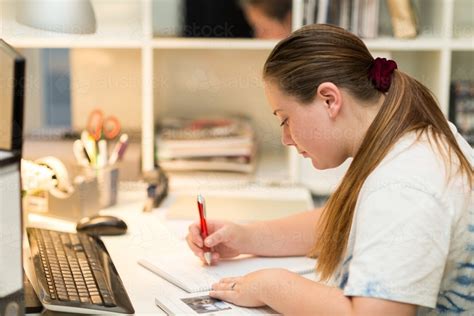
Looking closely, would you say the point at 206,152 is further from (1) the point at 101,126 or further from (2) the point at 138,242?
(2) the point at 138,242

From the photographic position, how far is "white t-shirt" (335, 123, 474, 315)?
931mm

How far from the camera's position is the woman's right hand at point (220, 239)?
1.30 metres

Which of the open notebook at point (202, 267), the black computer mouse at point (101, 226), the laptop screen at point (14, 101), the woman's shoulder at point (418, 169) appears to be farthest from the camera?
the black computer mouse at point (101, 226)

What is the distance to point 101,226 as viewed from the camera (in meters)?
1.47

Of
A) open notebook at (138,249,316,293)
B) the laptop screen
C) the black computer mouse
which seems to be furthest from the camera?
the black computer mouse

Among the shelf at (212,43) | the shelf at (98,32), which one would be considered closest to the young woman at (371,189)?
the shelf at (212,43)

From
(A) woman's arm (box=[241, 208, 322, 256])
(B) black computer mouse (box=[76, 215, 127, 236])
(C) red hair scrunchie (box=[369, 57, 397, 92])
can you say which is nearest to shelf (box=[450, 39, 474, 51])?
(A) woman's arm (box=[241, 208, 322, 256])

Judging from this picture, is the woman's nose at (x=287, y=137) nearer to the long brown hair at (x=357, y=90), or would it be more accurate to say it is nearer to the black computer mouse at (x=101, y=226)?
the long brown hair at (x=357, y=90)

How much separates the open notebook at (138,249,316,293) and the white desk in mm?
16

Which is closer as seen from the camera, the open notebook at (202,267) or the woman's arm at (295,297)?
the woman's arm at (295,297)

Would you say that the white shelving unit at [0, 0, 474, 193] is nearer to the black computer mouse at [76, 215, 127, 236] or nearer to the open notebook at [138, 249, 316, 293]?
the black computer mouse at [76, 215, 127, 236]

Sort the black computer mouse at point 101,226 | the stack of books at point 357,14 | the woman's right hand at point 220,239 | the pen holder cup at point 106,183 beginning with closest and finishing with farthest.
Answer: the woman's right hand at point 220,239, the black computer mouse at point 101,226, the pen holder cup at point 106,183, the stack of books at point 357,14

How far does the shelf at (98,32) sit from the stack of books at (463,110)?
924 millimetres

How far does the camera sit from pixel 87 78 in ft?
7.48
